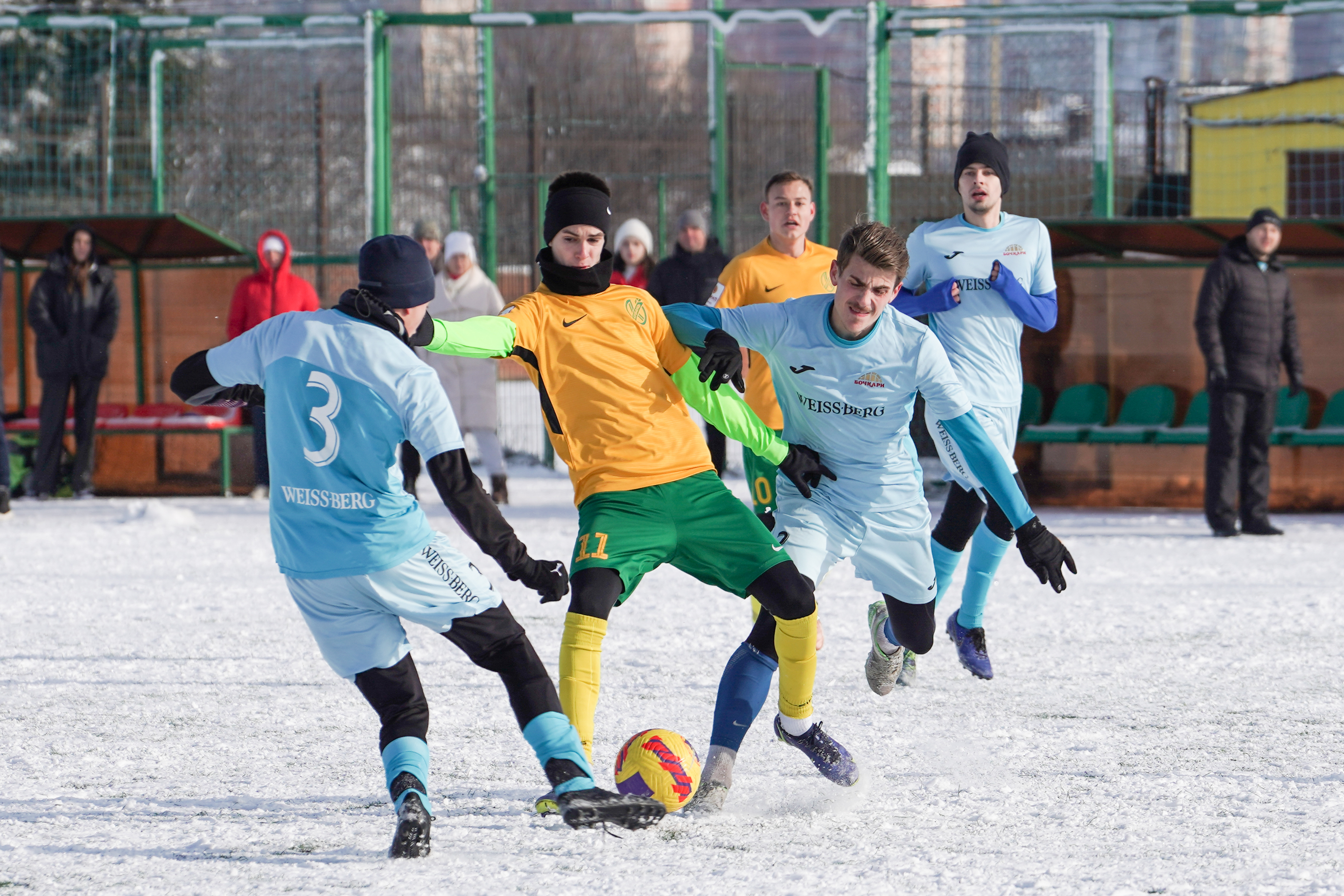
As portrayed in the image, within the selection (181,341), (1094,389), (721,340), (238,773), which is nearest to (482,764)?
(238,773)

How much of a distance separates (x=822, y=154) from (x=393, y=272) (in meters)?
9.91

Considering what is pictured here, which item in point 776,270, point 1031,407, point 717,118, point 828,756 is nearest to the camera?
point 828,756

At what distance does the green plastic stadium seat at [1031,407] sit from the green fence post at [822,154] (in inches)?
81.1

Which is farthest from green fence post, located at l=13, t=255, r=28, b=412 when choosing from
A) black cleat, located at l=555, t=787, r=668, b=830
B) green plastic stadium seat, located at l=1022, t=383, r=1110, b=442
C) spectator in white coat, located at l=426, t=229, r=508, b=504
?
black cleat, located at l=555, t=787, r=668, b=830

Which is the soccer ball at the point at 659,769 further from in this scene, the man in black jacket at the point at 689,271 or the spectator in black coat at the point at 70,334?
the spectator in black coat at the point at 70,334

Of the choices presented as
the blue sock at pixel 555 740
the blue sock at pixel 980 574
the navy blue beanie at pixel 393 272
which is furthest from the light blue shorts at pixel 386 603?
the blue sock at pixel 980 574

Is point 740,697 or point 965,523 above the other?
point 965,523

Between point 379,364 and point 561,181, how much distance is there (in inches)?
45.8

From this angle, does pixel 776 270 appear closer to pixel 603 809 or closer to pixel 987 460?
pixel 987 460

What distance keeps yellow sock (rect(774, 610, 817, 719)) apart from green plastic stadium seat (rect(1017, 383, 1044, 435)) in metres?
7.73

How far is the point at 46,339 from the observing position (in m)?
11.6

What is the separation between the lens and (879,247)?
13.6 ft

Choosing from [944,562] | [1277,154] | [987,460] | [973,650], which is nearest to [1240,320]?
[944,562]

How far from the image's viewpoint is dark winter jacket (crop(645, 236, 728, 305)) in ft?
32.4
